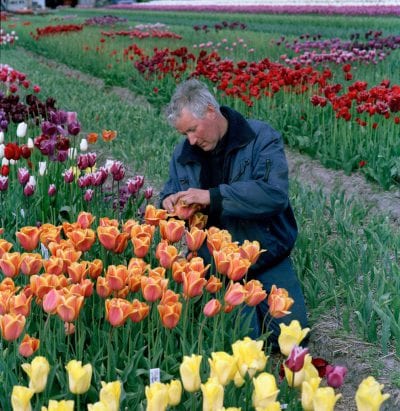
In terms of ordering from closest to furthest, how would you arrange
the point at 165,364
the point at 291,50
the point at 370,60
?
the point at 165,364 < the point at 370,60 < the point at 291,50

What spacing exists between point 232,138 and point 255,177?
0.23 m

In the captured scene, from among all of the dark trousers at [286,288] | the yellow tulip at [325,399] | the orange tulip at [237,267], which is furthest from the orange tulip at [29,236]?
the yellow tulip at [325,399]

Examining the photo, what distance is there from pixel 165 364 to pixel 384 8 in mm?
22157

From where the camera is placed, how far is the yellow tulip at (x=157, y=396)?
5.46ft

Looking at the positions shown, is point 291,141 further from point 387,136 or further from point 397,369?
point 397,369

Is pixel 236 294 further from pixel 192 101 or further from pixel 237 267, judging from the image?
pixel 192 101

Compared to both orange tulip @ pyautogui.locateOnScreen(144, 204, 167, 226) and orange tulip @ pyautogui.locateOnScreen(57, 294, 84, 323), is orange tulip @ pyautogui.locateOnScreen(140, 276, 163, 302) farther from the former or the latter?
orange tulip @ pyautogui.locateOnScreen(144, 204, 167, 226)

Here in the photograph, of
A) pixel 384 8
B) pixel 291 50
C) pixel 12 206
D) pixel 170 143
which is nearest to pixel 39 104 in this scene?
pixel 170 143

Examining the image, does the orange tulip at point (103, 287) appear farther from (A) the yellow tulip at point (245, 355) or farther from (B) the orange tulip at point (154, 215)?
(A) the yellow tulip at point (245, 355)

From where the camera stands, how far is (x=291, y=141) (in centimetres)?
691

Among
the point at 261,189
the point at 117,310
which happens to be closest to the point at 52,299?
the point at 117,310

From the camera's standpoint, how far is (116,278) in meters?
2.34

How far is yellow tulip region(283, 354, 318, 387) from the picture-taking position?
1888 millimetres

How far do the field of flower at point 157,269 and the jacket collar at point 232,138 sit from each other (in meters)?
0.28
